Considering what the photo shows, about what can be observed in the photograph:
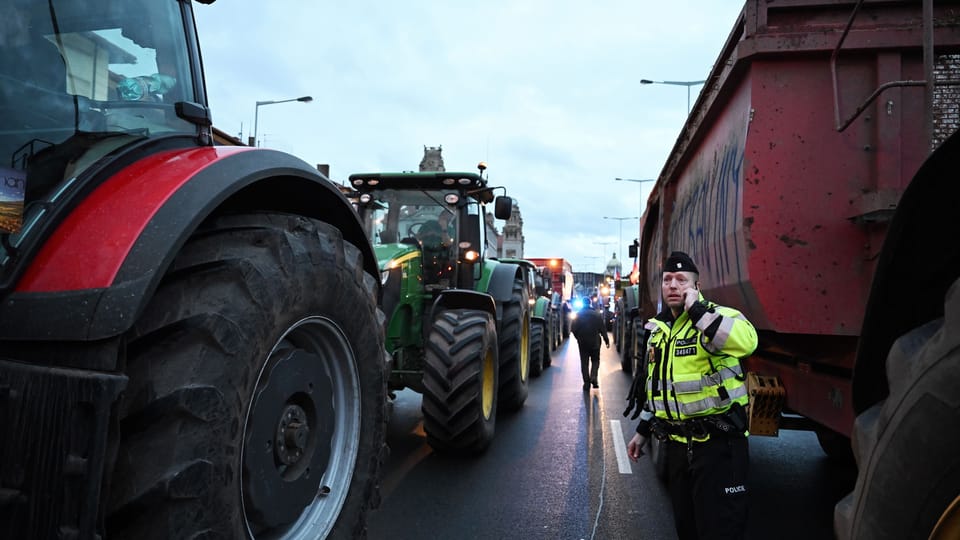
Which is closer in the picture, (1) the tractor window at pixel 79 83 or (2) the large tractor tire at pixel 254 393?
(2) the large tractor tire at pixel 254 393

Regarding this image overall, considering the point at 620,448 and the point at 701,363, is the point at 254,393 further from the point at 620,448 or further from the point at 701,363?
the point at 620,448

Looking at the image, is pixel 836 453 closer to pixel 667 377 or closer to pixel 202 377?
pixel 667 377

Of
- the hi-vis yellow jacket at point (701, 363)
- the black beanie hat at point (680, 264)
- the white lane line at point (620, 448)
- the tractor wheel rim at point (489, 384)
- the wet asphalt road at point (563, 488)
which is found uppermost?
the black beanie hat at point (680, 264)

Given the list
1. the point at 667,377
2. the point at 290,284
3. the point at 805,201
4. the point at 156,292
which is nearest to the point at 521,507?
the point at 667,377

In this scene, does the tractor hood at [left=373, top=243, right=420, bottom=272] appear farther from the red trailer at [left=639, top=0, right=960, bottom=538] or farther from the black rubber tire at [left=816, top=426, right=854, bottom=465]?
→ the black rubber tire at [left=816, top=426, right=854, bottom=465]

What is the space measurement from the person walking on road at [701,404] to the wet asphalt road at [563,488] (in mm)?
1258

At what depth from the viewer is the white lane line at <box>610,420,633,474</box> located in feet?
18.3

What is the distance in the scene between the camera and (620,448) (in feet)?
20.7

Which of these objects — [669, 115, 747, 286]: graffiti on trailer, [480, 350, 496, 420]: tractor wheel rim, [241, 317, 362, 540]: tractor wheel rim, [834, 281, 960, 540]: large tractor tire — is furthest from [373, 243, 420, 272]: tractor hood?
[834, 281, 960, 540]: large tractor tire

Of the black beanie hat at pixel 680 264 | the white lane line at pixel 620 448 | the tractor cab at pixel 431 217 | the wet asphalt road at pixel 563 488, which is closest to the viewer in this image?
the black beanie hat at pixel 680 264

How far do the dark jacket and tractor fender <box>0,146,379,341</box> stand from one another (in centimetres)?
842

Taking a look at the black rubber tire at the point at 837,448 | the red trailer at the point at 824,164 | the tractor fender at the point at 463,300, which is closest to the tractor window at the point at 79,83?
the red trailer at the point at 824,164

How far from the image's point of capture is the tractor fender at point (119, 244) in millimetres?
1490

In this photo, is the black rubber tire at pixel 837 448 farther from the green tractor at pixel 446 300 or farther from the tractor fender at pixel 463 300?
the tractor fender at pixel 463 300
